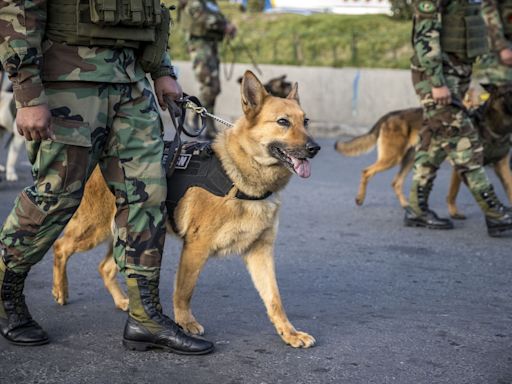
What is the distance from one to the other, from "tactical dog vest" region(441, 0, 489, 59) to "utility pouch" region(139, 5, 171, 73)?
3193 millimetres

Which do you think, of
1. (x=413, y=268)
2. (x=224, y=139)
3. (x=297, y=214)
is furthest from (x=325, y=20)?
(x=224, y=139)

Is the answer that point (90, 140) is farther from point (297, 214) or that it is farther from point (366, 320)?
point (297, 214)

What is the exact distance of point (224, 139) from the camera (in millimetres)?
4258

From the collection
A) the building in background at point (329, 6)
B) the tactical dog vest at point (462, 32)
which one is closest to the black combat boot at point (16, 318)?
the tactical dog vest at point (462, 32)

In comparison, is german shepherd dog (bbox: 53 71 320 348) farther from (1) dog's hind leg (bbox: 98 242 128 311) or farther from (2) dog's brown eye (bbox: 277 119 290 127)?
(1) dog's hind leg (bbox: 98 242 128 311)

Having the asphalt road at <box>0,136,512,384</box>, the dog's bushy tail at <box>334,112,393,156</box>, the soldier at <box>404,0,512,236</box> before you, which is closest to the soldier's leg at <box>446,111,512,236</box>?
the soldier at <box>404,0,512,236</box>

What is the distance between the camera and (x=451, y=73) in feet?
21.2

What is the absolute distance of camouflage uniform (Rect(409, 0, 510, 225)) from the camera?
6.29 meters

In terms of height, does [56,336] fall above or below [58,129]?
below

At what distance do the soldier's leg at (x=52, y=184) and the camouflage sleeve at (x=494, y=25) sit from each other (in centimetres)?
494

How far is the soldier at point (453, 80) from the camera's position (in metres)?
6.30

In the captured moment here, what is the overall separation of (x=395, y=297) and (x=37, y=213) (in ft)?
7.34

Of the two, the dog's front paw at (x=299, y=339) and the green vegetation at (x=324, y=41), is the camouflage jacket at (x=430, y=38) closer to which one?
the dog's front paw at (x=299, y=339)

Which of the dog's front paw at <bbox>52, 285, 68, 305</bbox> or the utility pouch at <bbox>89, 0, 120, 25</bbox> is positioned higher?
the utility pouch at <bbox>89, 0, 120, 25</bbox>
